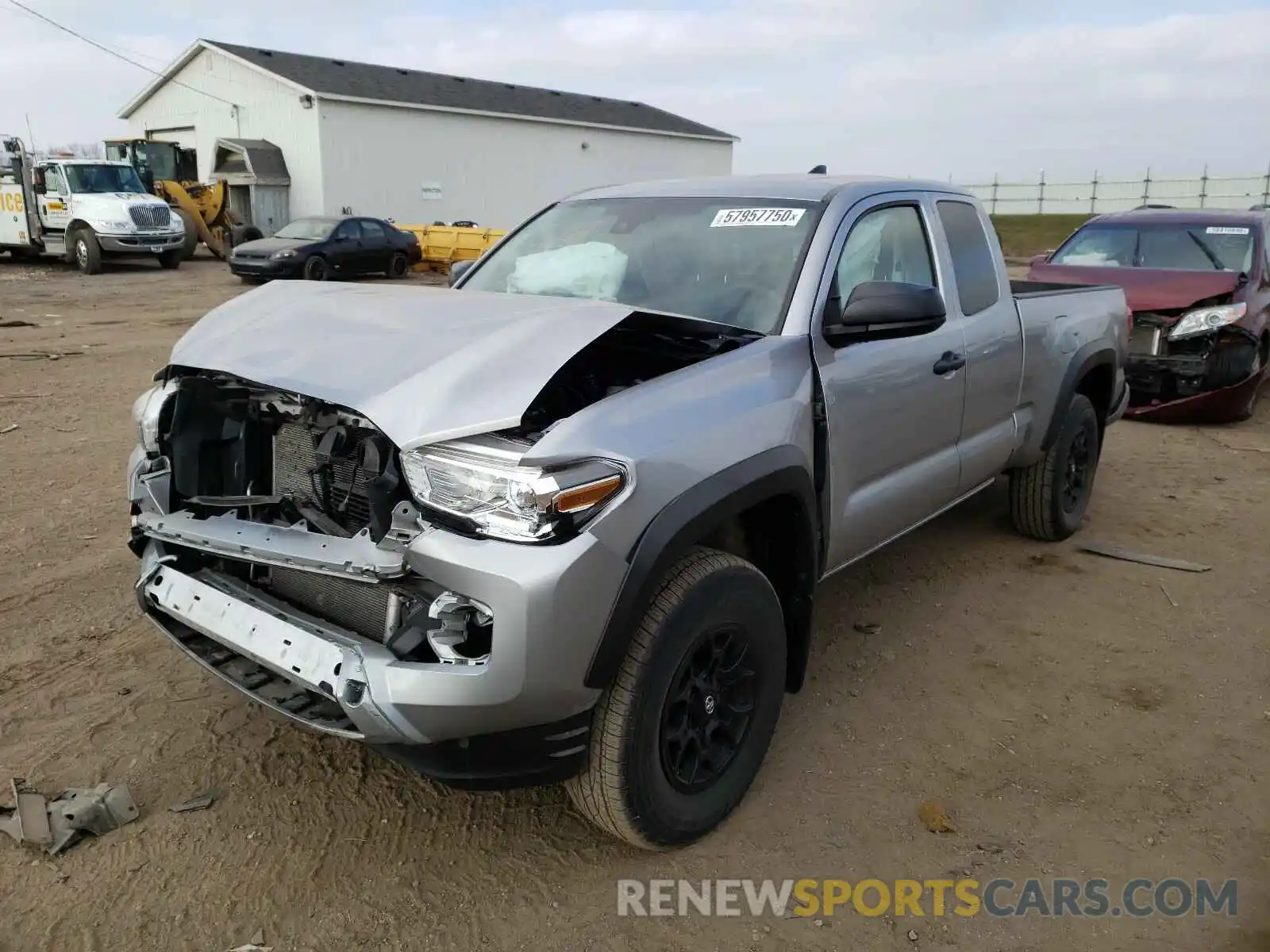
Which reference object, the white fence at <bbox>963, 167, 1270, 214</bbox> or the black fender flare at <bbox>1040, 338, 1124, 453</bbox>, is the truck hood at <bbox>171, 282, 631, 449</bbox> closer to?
the black fender flare at <bbox>1040, 338, 1124, 453</bbox>

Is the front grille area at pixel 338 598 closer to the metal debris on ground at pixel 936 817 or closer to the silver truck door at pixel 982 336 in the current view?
the metal debris on ground at pixel 936 817

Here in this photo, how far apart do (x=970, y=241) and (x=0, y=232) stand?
24951 mm

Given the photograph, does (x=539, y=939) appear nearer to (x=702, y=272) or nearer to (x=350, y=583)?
(x=350, y=583)

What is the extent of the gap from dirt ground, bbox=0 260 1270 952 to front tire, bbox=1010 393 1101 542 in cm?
23

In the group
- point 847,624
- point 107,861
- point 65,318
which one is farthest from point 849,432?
point 65,318

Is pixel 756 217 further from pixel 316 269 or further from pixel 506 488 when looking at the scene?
pixel 316 269

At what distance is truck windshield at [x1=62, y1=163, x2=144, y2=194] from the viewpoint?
2173 cm

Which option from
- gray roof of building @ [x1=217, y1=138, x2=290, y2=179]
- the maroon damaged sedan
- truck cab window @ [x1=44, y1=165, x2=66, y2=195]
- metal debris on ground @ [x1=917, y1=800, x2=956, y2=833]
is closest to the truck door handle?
metal debris on ground @ [x1=917, y1=800, x2=956, y2=833]

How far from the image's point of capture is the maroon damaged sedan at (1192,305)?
307 inches

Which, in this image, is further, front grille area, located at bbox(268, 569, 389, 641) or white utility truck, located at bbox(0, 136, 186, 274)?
white utility truck, located at bbox(0, 136, 186, 274)

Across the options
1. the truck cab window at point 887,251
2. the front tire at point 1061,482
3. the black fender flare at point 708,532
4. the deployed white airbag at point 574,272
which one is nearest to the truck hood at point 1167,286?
the front tire at point 1061,482

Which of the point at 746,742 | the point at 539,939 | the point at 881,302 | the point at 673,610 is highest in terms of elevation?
the point at 881,302

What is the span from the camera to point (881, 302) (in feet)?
10.2

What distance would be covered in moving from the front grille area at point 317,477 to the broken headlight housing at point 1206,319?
7.24 metres
